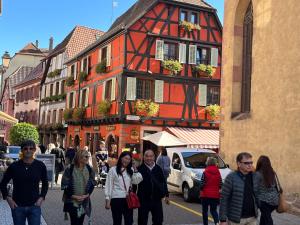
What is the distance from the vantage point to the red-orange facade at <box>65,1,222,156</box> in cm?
2670

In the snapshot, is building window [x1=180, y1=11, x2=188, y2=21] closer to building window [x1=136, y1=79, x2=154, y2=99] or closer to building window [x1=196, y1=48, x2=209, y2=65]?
building window [x1=196, y1=48, x2=209, y2=65]

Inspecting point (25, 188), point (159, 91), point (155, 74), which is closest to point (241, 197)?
point (25, 188)

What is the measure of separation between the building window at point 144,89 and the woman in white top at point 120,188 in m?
20.4

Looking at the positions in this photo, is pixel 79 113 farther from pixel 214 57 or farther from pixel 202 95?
pixel 214 57

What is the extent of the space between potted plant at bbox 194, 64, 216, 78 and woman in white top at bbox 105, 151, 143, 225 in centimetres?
2242

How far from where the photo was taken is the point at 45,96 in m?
44.8

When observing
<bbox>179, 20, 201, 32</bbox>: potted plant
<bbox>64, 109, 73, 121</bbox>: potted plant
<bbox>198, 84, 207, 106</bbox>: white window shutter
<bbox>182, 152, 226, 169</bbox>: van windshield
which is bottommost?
<bbox>182, 152, 226, 169</bbox>: van windshield

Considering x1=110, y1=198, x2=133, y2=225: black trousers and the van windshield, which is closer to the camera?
x1=110, y1=198, x2=133, y2=225: black trousers

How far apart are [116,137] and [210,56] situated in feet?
26.7

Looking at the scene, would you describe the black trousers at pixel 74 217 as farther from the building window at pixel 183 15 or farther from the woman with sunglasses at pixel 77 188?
the building window at pixel 183 15

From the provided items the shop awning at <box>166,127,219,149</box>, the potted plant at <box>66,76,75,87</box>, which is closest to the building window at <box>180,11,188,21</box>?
the shop awning at <box>166,127,219,149</box>

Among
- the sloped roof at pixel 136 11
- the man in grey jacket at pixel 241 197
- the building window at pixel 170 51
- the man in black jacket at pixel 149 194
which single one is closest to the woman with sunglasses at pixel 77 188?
the man in black jacket at pixel 149 194

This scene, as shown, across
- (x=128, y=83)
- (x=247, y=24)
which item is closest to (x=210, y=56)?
(x=128, y=83)

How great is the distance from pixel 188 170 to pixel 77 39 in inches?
1139
